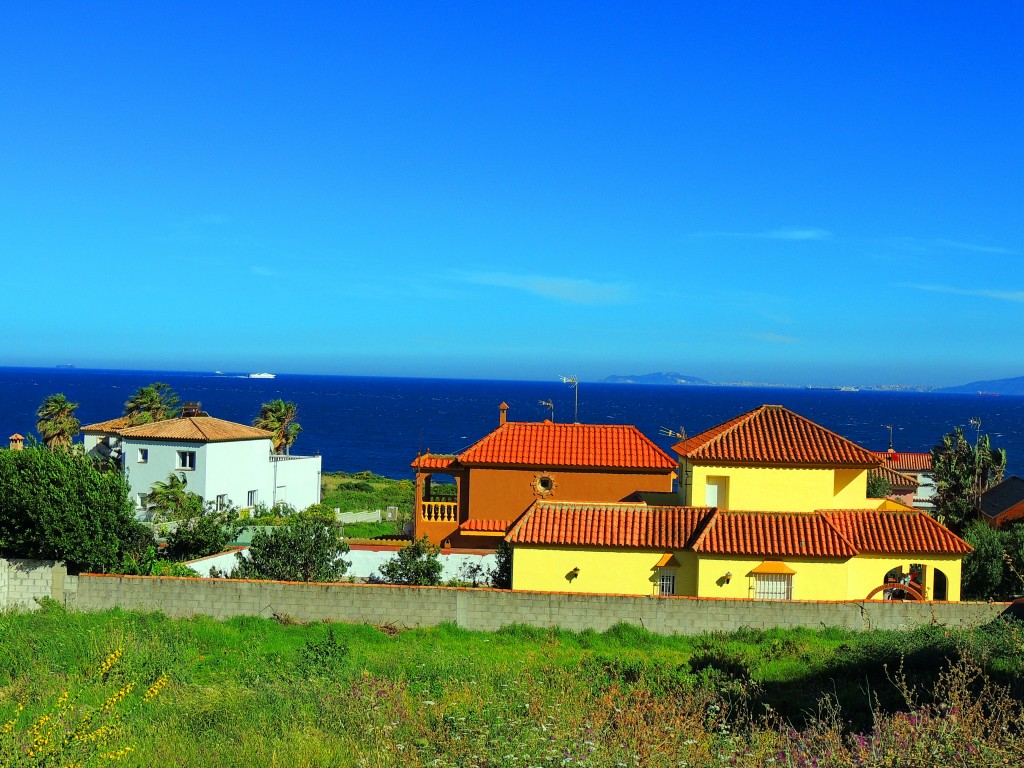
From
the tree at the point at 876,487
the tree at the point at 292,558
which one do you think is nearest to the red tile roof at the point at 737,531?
the tree at the point at 292,558

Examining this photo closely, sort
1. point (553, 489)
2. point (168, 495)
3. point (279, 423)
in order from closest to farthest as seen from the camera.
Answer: point (553, 489) < point (168, 495) < point (279, 423)

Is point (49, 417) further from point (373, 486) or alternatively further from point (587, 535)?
point (587, 535)

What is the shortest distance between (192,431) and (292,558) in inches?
826

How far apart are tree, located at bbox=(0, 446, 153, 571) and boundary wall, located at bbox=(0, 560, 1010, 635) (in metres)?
0.58

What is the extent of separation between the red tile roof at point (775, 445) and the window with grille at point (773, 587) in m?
3.86

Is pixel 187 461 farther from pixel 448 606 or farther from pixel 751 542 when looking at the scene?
pixel 751 542

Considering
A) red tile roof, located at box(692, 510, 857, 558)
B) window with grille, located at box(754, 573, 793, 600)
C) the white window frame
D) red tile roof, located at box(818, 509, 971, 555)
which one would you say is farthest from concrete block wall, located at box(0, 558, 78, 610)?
red tile roof, located at box(818, 509, 971, 555)

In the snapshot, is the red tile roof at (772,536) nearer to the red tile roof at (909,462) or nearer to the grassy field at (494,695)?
the grassy field at (494,695)

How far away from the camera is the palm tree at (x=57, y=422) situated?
55.3 meters

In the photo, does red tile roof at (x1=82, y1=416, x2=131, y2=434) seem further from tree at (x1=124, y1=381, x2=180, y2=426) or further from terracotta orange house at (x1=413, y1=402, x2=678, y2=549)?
terracotta orange house at (x1=413, y1=402, x2=678, y2=549)

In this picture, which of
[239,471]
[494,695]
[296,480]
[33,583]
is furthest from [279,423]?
[494,695]

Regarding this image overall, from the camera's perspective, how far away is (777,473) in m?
26.7

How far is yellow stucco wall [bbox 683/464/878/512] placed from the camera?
87.5 ft

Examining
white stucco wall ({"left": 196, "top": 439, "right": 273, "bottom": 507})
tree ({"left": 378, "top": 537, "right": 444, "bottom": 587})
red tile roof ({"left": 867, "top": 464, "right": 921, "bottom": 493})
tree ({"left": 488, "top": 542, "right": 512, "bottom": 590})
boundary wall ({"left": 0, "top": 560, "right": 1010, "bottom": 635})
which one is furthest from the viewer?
red tile roof ({"left": 867, "top": 464, "right": 921, "bottom": 493})
